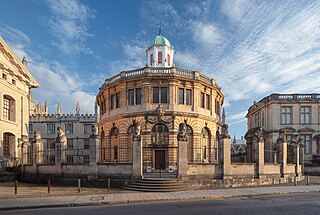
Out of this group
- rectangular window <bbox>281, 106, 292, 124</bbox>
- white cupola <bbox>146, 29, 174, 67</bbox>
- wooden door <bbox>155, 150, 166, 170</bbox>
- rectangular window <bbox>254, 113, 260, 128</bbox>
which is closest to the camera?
wooden door <bbox>155, 150, 166, 170</bbox>

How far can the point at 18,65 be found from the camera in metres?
34.5

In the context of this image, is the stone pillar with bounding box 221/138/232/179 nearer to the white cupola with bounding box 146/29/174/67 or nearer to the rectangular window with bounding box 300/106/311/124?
the rectangular window with bounding box 300/106/311/124

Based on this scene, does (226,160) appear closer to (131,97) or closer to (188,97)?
(188,97)

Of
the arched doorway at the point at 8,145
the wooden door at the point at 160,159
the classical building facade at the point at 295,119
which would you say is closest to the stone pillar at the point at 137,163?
the wooden door at the point at 160,159

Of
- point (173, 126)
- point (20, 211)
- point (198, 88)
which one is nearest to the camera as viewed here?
point (20, 211)

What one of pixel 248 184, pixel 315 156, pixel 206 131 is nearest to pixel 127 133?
pixel 206 131

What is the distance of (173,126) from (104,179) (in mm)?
11501

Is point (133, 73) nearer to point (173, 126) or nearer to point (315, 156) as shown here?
point (173, 126)

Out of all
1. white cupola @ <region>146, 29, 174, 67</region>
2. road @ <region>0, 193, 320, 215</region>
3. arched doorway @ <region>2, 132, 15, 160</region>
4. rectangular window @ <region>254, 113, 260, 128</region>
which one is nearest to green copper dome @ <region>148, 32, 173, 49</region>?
white cupola @ <region>146, 29, 174, 67</region>

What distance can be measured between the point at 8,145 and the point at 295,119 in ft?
142

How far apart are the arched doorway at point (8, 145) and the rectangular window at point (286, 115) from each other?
1617 inches

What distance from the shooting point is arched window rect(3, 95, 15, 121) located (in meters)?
33.4


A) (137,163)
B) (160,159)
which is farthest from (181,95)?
(137,163)

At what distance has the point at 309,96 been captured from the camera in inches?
1684
